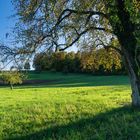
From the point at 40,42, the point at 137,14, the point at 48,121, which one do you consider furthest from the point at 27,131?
the point at 137,14

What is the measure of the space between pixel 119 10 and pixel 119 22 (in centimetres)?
46

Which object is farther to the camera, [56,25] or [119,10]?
[56,25]

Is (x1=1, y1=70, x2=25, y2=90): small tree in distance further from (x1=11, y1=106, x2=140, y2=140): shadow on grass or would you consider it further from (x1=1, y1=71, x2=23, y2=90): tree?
(x1=11, y1=106, x2=140, y2=140): shadow on grass

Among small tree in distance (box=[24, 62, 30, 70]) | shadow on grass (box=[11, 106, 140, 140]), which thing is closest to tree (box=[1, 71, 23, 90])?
small tree in distance (box=[24, 62, 30, 70])

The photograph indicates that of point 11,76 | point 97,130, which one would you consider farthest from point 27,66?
point 97,130

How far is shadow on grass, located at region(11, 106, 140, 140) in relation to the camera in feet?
65.1

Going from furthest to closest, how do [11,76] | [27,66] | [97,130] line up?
[97,130] → [11,76] → [27,66]

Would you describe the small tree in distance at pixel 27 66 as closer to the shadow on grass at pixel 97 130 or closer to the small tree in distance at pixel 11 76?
the small tree in distance at pixel 11 76

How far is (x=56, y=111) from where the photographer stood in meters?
29.6

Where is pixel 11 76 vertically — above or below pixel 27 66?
below

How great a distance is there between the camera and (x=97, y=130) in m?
21.2

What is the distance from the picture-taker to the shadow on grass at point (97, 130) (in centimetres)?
1983

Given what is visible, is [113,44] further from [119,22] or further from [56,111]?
[119,22]

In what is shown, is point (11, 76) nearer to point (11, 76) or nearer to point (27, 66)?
point (11, 76)
